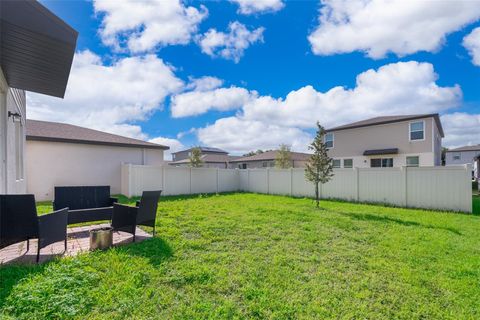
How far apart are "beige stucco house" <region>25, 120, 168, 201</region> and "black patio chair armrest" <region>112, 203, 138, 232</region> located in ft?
33.6

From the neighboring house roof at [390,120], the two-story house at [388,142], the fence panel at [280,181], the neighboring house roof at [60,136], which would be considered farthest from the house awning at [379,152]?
the neighboring house roof at [60,136]

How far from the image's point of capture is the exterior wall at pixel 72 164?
12.3 meters

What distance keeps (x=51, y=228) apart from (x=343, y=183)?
39.3 feet

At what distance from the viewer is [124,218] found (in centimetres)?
518

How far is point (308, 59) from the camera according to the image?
1223 cm

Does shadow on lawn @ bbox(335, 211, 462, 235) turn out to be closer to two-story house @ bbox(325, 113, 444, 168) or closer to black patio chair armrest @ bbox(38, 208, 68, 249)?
black patio chair armrest @ bbox(38, 208, 68, 249)

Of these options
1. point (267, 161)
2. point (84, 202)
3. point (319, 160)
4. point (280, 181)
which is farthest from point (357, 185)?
point (267, 161)

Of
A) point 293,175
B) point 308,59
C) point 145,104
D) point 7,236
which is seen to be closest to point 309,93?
point 308,59

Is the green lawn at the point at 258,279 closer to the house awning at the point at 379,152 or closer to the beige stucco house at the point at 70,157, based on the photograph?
the beige stucco house at the point at 70,157

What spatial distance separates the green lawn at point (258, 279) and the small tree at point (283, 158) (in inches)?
855

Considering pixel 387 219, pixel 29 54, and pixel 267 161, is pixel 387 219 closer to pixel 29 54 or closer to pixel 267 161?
pixel 29 54

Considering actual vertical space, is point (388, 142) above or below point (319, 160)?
above

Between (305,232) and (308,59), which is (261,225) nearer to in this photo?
(305,232)

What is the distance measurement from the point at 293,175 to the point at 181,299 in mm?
12282
